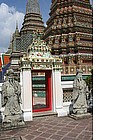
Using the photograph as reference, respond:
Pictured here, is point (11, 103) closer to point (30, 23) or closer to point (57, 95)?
point (57, 95)

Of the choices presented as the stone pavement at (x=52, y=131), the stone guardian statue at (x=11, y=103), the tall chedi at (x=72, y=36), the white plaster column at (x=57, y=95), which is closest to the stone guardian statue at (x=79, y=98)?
the stone pavement at (x=52, y=131)

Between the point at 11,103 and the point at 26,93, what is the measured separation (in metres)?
1.00

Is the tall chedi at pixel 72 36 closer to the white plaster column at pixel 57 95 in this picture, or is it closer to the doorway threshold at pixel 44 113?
the white plaster column at pixel 57 95

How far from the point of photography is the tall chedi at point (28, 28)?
18938 millimetres

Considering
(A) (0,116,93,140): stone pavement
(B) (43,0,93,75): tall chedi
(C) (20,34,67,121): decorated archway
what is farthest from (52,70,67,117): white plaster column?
(B) (43,0,93,75): tall chedi

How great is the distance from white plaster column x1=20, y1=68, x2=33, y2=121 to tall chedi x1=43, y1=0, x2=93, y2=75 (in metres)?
6.36

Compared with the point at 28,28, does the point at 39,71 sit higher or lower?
lower

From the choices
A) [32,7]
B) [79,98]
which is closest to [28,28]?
[32,7]

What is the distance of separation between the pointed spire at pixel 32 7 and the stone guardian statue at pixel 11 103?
17.2 metres

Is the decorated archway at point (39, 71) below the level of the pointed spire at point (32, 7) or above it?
below

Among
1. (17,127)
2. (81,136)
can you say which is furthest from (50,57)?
(81,136)

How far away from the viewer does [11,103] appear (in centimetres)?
521
